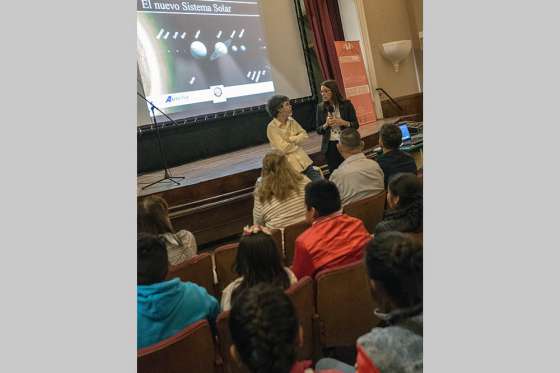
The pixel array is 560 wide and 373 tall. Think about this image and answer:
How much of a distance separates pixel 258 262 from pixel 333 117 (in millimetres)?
2301

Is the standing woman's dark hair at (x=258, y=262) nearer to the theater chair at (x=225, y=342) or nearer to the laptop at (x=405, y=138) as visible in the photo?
the theater chair at (x=225, y=342)

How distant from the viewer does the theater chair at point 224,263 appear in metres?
2.16

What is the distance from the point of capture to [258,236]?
1.59m

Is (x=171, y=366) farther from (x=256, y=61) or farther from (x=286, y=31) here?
(x=286, y=31)

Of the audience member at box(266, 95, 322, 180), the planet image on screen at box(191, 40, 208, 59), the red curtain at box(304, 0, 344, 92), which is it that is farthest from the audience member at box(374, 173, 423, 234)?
the red curtain at box(304, 0, 344, 92)

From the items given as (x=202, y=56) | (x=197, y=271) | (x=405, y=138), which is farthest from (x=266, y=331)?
(x=202, y=56)

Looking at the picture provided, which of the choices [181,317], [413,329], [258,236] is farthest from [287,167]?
[413,329]

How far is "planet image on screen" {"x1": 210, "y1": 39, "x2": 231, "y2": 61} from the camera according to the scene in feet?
18.9

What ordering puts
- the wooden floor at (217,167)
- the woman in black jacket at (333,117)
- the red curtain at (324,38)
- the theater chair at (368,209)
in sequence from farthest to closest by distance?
1. the red curtain at (324,38)
2. the wooden floor at (217,167)
3. the woman in black jacket at (333,117)
4. the theater chair at (368,209)

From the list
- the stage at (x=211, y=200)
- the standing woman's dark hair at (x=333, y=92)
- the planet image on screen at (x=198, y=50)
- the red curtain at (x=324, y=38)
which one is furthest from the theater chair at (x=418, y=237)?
the red curtain at (x=324, y=38)

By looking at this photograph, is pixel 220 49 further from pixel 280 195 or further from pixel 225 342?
pixel 225 342

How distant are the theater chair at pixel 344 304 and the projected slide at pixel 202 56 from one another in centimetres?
406

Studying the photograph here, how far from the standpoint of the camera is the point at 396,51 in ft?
24.3

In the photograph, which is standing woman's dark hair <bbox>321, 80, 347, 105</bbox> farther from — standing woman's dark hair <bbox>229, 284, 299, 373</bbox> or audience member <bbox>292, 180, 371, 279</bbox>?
standing woman's dark hair <bbox>229, 284, 299, 373</bbox>
